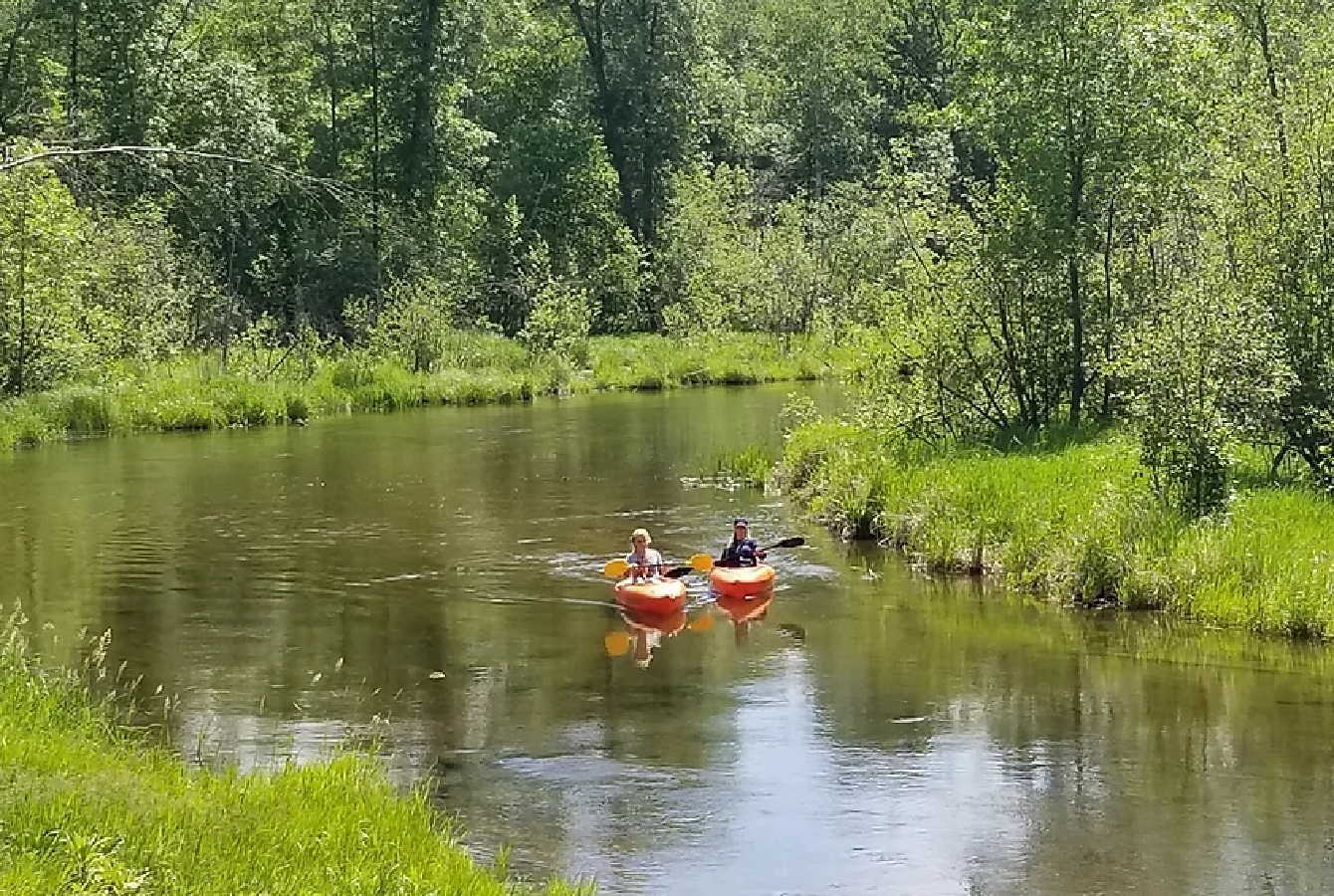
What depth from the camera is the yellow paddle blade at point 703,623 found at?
15.8m

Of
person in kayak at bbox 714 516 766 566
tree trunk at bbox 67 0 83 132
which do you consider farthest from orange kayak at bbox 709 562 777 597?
tree trunk at bbox 67 0 83 132

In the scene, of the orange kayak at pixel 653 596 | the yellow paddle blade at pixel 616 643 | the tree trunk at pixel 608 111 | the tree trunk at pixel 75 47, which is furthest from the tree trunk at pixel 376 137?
the yellow paddle blade at pixel 616 643

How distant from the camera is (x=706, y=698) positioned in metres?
12.8

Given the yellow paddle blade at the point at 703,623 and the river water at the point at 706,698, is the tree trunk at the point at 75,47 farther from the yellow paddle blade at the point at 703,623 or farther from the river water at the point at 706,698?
the yellow paddle blade at the point at 703,623

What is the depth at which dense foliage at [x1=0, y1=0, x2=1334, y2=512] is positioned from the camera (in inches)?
655

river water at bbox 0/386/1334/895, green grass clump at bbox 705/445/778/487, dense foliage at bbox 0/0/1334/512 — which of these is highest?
dense foliage at bbox 0/0/1334/512

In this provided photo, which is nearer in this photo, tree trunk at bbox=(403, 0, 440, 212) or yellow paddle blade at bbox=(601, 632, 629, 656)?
yellow paddle blade at bbox=(601, 632, 629, 656)

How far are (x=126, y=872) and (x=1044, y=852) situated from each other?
5460 millimetres

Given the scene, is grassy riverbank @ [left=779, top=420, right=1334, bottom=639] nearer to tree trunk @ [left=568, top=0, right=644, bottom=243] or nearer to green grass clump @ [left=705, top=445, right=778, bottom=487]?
green grass clump @ [left=705, top=445, right=778, bottom=487]

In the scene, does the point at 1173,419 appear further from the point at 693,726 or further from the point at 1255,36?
the point at 1255,36

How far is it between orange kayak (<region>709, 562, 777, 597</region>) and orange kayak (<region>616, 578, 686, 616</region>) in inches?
20.1

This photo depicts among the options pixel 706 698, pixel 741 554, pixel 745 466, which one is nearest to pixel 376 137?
pixel 745 466

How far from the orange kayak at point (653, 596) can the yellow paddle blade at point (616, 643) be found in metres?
0.75

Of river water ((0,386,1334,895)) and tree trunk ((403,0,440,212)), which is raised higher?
tree trunk ((403,0,440,212))
